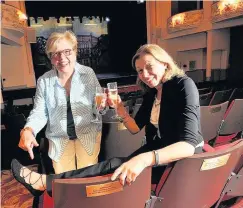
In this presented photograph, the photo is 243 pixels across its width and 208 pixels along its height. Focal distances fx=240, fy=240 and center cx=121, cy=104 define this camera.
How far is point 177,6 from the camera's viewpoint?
12938mm

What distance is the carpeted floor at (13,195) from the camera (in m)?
2.17

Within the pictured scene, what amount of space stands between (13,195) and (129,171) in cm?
192

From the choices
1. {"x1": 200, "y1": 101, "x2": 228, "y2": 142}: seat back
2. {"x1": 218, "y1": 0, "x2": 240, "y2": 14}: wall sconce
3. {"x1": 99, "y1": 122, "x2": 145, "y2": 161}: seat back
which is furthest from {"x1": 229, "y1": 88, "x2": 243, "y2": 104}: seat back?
{"x1": 218, "y1": 0, "x2": 240, "y2": 14}: wall sconce

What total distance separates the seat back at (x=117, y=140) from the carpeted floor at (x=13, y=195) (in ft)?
2.97

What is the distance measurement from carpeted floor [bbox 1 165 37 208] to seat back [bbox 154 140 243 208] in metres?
1.57

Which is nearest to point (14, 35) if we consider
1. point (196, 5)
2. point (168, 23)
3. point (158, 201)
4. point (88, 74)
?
point (168, 23)

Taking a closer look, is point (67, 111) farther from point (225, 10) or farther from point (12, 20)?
point (12, 20)

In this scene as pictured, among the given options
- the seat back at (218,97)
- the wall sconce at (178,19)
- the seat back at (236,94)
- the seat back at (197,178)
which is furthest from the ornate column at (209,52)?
the seat back at (197,178)

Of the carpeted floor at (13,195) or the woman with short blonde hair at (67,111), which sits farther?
the carpeted floor at (13,195)

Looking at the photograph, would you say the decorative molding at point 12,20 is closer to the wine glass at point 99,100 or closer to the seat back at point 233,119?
the wine glass at point 99,100

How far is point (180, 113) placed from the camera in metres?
1.21

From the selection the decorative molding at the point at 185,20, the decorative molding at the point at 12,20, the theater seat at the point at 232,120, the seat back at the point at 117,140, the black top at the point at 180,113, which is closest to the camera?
the black top at the point at 180,113

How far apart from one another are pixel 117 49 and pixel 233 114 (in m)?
15.4

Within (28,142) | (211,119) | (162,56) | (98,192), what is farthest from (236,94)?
(98,192)
